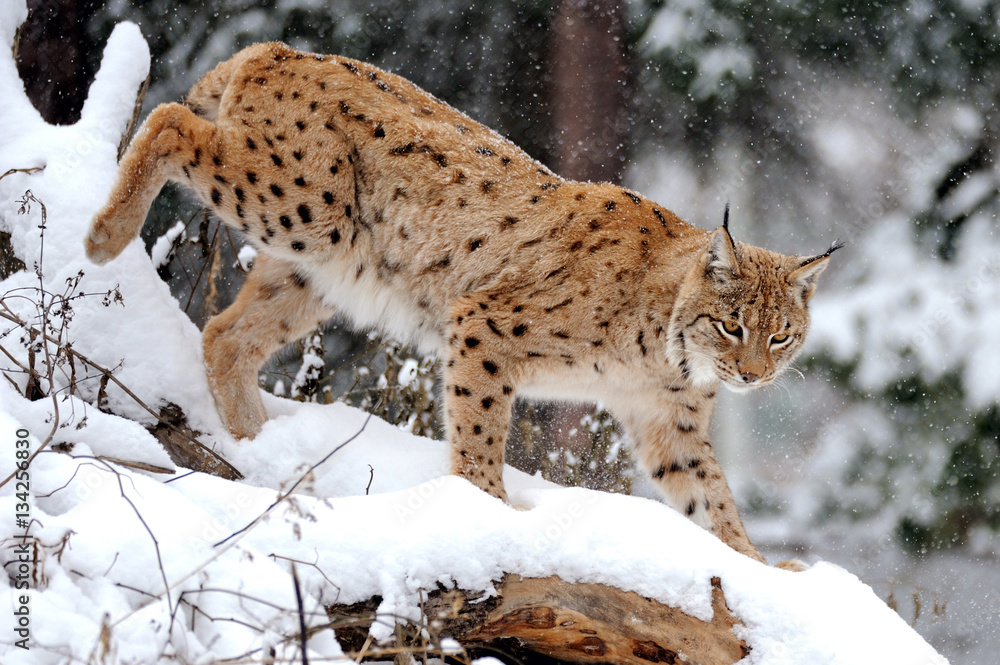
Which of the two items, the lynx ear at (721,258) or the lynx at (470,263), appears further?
the lynx at (470,263)

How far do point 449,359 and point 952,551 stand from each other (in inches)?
226

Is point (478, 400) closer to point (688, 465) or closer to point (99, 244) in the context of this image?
point (688, 465)

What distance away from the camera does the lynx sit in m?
4.38

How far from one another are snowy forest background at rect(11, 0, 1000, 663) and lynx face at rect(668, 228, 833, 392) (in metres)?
2.91

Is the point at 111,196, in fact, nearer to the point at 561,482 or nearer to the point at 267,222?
the point at 267,222

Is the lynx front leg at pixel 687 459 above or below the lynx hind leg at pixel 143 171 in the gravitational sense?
below

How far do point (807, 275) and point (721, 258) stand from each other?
18.5 inches

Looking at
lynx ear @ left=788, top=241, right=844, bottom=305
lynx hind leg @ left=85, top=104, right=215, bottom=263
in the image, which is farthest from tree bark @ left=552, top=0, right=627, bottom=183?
lynx hind leg @ left=85, top=104, right=215, bottom=263

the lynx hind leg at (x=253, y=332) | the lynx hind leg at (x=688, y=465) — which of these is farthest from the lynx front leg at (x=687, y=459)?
the lynx hind leg at (x=253, y=332)

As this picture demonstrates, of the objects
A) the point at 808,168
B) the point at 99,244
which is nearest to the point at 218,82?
the point at 99,244

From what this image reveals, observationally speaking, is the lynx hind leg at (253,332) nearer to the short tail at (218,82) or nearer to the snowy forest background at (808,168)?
the short tail at (218,82)

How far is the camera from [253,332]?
4973mm

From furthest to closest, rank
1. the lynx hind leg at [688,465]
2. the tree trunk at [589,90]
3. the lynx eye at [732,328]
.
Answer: the tree trunk at [589,90], the lynx hind leg at [688,465], the lynx eye at [732,328]

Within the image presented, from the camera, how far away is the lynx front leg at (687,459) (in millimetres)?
4574
